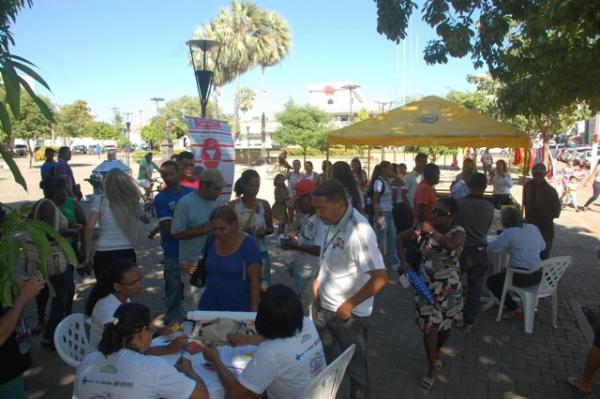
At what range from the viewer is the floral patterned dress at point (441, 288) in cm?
398

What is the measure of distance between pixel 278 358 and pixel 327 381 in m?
0.28

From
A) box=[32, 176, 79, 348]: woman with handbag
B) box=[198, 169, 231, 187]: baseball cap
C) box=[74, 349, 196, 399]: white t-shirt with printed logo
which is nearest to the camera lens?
box=[74, 349, 196, 399]: white t-shirt with printed logo

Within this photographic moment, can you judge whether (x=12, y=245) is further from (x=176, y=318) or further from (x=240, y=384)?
(x=176, y=318)

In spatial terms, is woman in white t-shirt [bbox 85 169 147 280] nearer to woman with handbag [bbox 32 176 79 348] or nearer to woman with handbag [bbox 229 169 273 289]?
woman with handbag [bbox 32 176 79 348]

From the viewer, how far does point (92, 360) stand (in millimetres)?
2314

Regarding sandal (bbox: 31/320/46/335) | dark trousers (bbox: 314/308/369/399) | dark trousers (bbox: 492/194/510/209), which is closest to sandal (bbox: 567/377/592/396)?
dark trousers (bbox: 314/308/369/399)

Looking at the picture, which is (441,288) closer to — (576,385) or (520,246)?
(576,385)

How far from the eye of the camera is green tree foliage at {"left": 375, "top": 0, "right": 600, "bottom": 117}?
566 centimetres

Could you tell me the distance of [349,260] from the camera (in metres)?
3.08

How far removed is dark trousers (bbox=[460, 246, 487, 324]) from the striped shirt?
2.39 m

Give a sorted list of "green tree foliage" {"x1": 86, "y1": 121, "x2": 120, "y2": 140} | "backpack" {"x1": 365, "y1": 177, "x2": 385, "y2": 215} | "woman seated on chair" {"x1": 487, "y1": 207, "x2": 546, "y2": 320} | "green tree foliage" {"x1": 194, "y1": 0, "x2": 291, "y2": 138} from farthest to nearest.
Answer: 1. "green tree foliage" {"x1": 86, "y1": 121, "x2": 120, "y2": 140}
2. "green tree foliage" {"x1": 194, "y1": 0, "x2": 291, "y2": 138}
3. "backpack" {"x1": 365, "y1": 177, "x2": 385, "y2": 215}
4. "woman seated on chair" {"x1": 487, "y1": 207, "x2": 546, "y2": 320}

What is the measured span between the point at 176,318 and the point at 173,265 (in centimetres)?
57

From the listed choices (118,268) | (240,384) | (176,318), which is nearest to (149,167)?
(176,318)

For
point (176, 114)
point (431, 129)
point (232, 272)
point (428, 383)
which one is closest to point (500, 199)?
point (431, 129)
